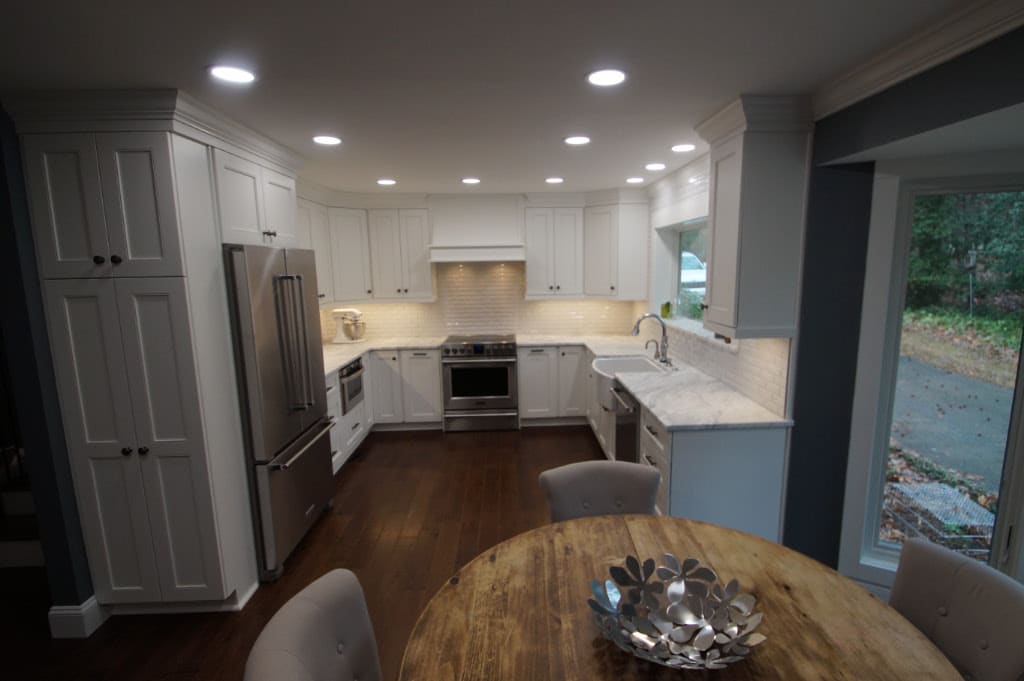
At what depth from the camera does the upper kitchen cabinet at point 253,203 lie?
244 centimetres

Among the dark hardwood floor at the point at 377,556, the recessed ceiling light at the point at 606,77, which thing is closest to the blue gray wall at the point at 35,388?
the dark hardwood floor at the point at 377,556

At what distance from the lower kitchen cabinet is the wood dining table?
2.87ft

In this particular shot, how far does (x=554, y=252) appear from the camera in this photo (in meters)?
5.10

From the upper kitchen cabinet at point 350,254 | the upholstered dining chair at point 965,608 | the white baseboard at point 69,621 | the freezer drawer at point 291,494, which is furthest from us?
the upper kitchen cabinet at point 350,254

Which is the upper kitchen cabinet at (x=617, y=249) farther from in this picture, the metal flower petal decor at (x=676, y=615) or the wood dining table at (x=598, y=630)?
the metal flower petal decor at (x=676, y=615)

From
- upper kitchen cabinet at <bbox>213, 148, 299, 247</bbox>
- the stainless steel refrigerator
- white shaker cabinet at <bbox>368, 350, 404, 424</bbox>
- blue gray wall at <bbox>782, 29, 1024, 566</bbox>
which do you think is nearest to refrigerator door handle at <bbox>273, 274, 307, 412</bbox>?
the stainless steel refrigerator

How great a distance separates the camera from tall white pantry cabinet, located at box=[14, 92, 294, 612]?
2.10 meters

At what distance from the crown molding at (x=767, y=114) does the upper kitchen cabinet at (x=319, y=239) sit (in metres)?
3.24

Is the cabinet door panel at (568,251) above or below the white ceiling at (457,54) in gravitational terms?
below

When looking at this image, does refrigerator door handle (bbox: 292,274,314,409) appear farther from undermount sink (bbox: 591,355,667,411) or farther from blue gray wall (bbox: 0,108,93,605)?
undermount sink (bbox: 591,355,667,411)

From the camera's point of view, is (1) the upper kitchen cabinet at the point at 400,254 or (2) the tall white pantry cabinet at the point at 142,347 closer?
(2) the tall white pantry cabinet at the point at 142,347

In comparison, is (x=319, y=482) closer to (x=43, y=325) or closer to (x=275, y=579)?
(x=275, y=579)

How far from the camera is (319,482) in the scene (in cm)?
327

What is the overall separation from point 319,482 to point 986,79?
12.0 feet
